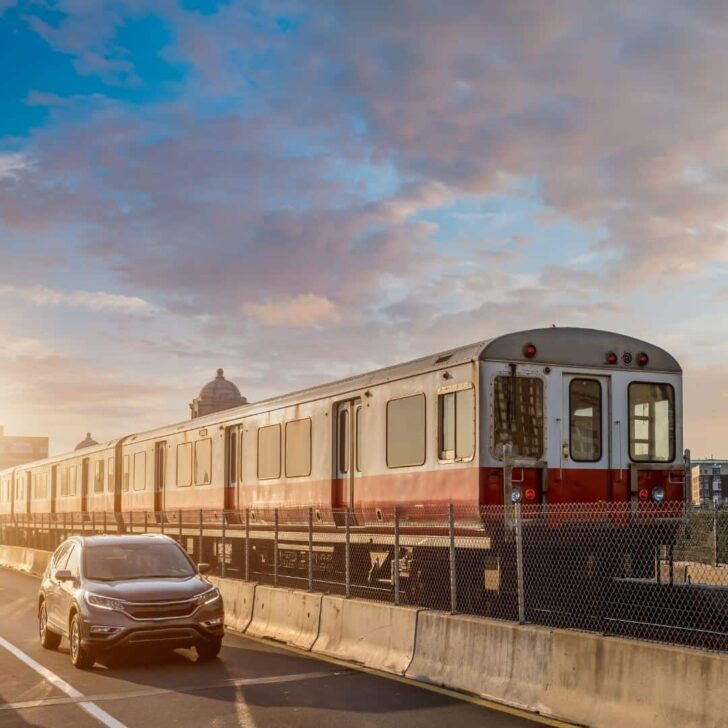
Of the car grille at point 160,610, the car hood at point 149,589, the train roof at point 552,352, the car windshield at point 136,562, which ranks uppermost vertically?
the train roof at point 552,352

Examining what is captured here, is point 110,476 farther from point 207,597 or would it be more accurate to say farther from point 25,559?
point 207,597

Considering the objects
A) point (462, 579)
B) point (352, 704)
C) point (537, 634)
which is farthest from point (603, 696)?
point (462, 579)

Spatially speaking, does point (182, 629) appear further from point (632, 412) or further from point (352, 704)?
point (632, 412)

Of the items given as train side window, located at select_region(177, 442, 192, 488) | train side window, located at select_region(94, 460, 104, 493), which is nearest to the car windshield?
train side window, located at select_region(177, 442, 192, 488)

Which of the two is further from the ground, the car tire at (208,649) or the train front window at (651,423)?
the train front window at (651,423)

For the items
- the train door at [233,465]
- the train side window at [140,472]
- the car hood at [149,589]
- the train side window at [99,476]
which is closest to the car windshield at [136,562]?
the car hood at [149,589]

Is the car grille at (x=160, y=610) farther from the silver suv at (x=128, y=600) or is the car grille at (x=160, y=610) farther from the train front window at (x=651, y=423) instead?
the train front window at (x=651, y=423)

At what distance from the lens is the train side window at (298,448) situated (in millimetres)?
19703

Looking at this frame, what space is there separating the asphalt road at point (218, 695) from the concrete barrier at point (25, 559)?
66.3 feet

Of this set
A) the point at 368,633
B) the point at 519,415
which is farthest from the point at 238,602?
the point at 519,415

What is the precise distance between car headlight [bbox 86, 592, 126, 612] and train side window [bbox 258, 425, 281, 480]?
8568 millimetres

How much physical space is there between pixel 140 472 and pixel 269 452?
10.1 metres

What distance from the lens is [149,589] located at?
1283 centimetres

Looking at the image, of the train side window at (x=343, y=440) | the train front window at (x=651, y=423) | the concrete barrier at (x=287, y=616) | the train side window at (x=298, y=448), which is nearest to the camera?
the concrete barrier at (x=287, y=616)
